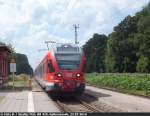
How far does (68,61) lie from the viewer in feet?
100

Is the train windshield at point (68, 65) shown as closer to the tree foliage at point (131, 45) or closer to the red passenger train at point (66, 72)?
the red passenger train at point (66, 72)

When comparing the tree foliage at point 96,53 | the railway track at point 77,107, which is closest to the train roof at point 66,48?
the railway track at point 77,107

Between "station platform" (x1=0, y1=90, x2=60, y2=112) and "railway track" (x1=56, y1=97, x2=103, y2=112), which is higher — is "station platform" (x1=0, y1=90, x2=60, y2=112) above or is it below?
above

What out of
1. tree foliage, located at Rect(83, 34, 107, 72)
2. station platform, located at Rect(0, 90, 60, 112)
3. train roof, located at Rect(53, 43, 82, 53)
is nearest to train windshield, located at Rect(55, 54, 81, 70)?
train roof, located at Rect(53, 43, 82, 53)

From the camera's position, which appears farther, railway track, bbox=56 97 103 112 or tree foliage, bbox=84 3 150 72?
tree foliage, bbox=84 3 150 72

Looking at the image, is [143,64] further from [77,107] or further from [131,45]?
[77,107]

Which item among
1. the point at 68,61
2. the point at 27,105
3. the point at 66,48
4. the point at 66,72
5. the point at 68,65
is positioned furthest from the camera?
the point at 66,48

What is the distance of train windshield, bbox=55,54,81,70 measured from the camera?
3034 centimetres

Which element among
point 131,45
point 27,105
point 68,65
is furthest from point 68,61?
point 131,45

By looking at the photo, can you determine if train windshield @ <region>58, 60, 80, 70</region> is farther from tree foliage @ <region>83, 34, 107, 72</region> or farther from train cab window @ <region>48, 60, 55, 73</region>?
tree foliage @ <region>83, 34, 107, 72</region>

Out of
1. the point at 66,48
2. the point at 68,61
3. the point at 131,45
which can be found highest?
the point at 131,45

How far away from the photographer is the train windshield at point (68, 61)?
30.3m

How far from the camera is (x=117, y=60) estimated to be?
383 feet

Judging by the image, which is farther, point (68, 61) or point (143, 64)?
point (143, 64)
